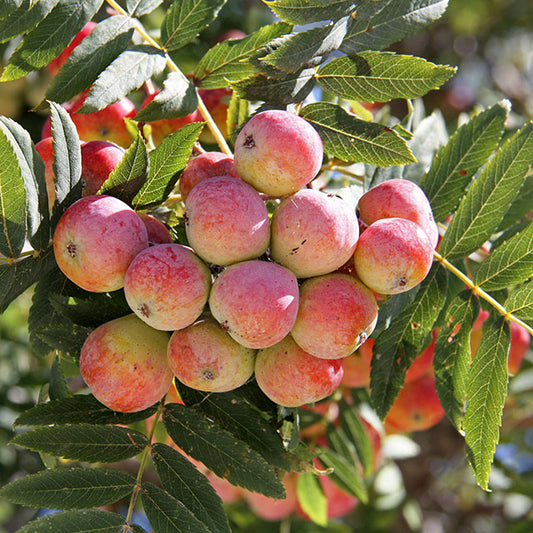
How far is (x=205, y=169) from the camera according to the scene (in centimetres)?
140

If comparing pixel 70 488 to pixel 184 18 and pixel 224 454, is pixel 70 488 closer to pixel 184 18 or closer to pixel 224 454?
pixel 224 454

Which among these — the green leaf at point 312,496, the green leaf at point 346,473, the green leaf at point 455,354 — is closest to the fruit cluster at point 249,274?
the green leaf at point 455,354

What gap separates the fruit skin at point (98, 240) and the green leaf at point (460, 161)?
0.81 m

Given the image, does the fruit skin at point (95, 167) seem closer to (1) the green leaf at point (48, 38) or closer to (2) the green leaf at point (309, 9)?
(1) the green leaf at point (48, 38)

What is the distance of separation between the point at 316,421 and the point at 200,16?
1380 millimetres

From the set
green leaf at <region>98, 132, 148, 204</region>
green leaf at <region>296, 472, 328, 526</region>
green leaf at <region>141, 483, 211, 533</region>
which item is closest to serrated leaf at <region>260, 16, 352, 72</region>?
green leaf at <region>98, 132, 148, 204</region>

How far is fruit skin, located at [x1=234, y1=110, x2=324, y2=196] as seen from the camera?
4.09 ft

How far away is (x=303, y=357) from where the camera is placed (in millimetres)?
1287

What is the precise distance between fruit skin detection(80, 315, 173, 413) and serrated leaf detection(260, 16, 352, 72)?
2.01 feet

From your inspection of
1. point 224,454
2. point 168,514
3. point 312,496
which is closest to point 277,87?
point 224,454

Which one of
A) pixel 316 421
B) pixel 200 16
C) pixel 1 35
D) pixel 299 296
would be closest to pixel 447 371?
pixel 299 296

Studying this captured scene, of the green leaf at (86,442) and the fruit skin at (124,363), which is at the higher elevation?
the fruit skin at (124,363)

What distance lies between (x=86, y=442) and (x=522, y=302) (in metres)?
1.03

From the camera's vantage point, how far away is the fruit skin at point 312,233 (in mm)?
1210
